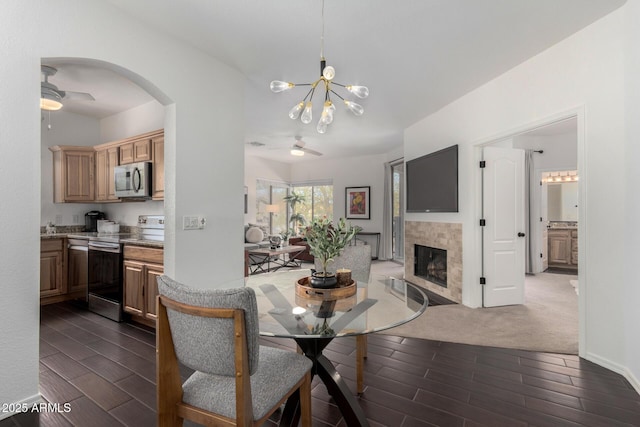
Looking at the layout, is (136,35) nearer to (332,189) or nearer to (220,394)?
(220,394)

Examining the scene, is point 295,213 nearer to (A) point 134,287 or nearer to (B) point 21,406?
(A) point 134,287

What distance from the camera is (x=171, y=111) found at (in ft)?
8.80

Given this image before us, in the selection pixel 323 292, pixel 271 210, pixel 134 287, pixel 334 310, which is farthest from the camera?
pixel 271 210

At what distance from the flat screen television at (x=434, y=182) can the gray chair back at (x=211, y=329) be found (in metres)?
3.65

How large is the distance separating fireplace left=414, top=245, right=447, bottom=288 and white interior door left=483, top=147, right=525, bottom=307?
0.68 m

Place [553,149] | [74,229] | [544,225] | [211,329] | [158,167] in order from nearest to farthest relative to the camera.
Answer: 1. [211,329]
2. [158,167]
3. [74,229]
4. [553,149]
5. [544,225]

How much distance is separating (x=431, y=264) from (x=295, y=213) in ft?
16.1

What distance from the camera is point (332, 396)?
168cm

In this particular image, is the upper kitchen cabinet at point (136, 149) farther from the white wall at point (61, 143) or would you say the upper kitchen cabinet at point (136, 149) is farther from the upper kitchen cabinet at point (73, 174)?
the white wall at point (61, 143)

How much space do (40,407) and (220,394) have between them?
154cm

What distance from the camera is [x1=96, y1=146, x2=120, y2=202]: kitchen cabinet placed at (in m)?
4.09

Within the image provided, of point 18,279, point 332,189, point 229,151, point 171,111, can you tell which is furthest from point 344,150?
point 18,279

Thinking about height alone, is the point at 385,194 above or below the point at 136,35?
below

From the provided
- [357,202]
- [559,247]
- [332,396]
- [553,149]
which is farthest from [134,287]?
[559,247]
